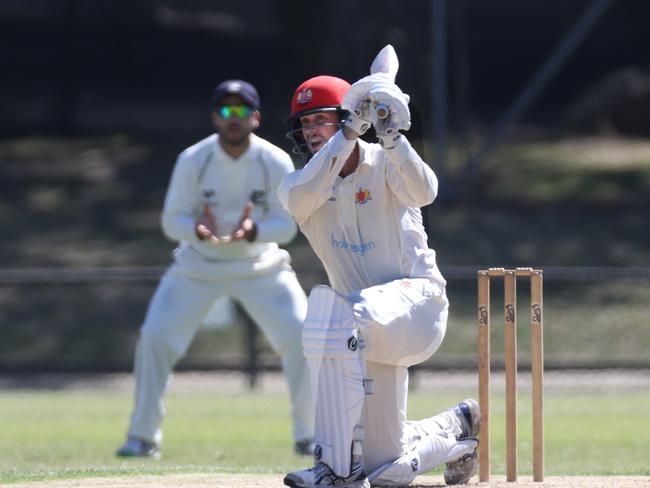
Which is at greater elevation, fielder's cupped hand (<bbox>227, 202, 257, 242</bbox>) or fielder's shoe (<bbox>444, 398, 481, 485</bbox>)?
fielder's cupped hand (<bbox>227, 202, 257, 242</bbox>)

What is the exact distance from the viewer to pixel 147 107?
2425 centimetres

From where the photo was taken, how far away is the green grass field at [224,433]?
25.7 feet

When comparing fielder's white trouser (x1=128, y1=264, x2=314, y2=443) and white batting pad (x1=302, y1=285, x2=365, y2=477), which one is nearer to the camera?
white batting pad (x1=302, y1=285, x2=365, y2=477)

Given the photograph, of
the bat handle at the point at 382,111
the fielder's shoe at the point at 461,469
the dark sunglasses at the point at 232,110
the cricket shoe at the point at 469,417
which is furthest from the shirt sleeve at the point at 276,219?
the bat handle at the point at 382,111

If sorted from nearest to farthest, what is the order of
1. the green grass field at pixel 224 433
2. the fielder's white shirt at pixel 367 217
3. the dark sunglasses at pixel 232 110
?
the fielder's white shirt at pixel 367 217, the green grass field at pixel 224 433, the dark sunglasses at pixel 232 110

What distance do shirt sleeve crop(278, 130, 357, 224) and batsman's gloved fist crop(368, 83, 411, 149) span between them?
6.4 inches

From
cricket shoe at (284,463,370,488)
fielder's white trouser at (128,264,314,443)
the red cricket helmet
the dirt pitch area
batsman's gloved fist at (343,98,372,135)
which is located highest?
the red cricket helmet

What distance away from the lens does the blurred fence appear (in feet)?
49.5

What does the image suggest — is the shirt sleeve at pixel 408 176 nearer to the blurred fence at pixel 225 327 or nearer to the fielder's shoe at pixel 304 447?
the fielder's shoe at pixel 304 447

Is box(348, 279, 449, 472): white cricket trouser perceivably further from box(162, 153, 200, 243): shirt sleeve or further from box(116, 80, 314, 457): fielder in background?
box(162, 153, 200, 243): shirt sleeve

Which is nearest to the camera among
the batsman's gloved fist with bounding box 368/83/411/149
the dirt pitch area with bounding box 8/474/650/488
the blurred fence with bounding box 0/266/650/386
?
the batsman's gloved fist with bounding box 368/83/411/149

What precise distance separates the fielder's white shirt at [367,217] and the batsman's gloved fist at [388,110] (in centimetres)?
23

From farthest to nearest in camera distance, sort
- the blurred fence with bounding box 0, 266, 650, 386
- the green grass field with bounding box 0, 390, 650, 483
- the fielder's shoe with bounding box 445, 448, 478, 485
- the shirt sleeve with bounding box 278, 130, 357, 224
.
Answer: the blurred fence with bounding box 0, 266, 650, 386
the green grass field with bounding box 0, 390, 650, 483
the fielder's shoe with bounding box 445, 448, 478, 485
the shirt sleeve with bounding box 278, 130, 357, 224

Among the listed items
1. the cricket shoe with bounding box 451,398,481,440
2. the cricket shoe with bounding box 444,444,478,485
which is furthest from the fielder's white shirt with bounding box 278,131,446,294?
the cricket shoe with bounding box 444,444,478,485
